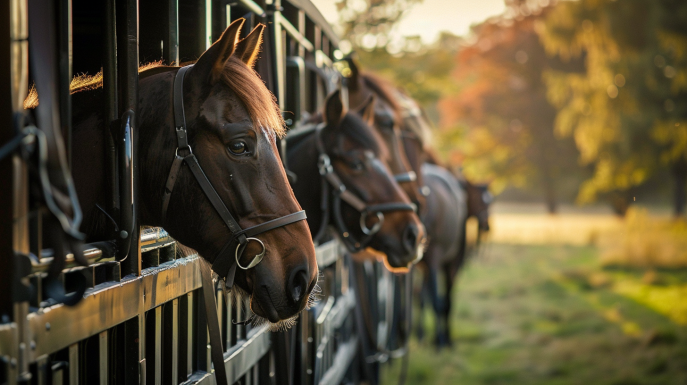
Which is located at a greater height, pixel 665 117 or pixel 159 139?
pixel 665 117

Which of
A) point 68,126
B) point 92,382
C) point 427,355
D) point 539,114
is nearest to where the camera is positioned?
point 68,126

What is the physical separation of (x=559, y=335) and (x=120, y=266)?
788cm

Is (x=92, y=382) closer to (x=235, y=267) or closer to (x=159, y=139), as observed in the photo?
(x=235, y=267)

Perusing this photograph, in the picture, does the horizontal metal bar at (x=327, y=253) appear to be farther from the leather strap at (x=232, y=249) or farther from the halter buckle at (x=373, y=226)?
the leather strap at (x=232, y=249)

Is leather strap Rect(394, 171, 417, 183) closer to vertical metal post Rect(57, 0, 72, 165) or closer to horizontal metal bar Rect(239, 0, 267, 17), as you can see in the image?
horizontal metal bar Rect(239, 0, 267, 17)

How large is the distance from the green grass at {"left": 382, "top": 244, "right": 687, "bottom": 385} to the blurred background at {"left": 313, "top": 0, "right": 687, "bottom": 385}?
0.03 meters

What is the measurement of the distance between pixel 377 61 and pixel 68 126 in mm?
6973

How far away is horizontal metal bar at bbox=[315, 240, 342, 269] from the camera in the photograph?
3.88m

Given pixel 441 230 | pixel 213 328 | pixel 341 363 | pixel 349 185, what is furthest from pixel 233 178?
pixel 441 230

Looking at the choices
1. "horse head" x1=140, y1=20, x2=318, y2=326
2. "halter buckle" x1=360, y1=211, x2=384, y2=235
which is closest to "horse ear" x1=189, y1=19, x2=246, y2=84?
"horse head" x1=140, y1=20, x2=318, y2=326

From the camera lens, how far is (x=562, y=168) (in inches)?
891

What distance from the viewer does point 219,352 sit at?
226cm

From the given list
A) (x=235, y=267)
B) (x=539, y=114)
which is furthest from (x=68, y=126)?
(x=539, y=114)

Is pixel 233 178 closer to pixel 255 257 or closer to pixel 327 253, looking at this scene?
pixel 255 257
